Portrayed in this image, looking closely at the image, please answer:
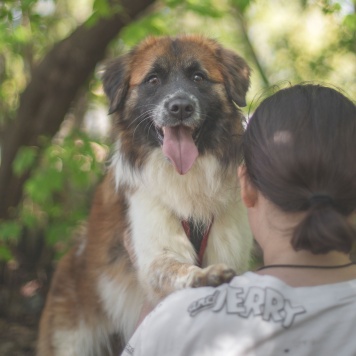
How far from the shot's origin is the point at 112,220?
412 centimetres

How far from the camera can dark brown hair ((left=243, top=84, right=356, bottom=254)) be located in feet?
5.52

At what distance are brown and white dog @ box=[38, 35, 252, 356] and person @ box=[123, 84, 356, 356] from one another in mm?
1636

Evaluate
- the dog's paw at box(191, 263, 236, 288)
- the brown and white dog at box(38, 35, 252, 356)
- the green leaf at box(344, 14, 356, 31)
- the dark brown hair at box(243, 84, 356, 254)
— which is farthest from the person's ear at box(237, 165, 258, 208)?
the green leaf at box(344, 14, 356, 31)

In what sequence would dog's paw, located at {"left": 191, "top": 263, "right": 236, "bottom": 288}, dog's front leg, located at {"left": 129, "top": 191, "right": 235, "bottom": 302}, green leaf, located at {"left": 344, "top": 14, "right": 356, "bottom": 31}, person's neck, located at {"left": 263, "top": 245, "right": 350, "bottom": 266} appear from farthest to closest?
1. green leaf, located at {"left": 344, "top": 14, "right": 356, "bottom": 31}
2. dog's front leg, located at {"left": 129, "top": 191, "right": 235, "bottom": 302}
3. dog's paw, located at {"left": 191, "top": 263, "right": 236, "bottom": 288}
4. person's neck, located at {"left": 263, "top": 245, "right": 350, "bottom": 266}

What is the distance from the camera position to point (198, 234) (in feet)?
12.3

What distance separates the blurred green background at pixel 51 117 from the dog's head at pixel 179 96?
0.45 m

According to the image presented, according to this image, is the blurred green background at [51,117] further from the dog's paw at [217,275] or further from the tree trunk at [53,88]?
the dog's paw at [217,275]

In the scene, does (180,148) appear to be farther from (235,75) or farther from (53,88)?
(53,88)

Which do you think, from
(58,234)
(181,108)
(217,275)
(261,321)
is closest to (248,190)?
(261,321)

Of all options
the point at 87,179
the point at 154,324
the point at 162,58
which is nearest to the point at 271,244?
the point at 154,324

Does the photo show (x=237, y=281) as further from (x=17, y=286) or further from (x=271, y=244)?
Result: (x=17, y=286)

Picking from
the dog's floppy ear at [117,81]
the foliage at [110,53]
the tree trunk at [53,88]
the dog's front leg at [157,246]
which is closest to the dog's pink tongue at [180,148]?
the dog's front leg at [157,246]

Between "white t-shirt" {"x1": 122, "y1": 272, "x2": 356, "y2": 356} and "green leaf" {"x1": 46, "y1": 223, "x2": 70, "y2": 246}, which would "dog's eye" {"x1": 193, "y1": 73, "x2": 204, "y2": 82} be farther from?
"green leaf" {"x1": 46, "y1": 223, "x2": 70, "y2": 246}

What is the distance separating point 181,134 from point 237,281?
1.98 meters
